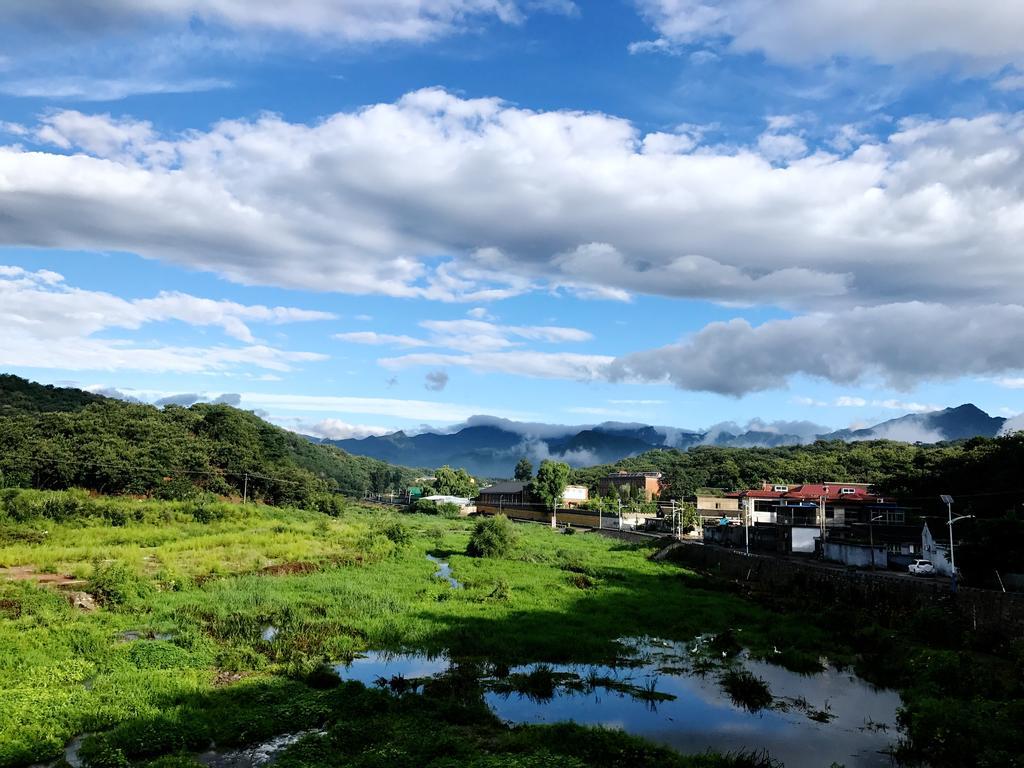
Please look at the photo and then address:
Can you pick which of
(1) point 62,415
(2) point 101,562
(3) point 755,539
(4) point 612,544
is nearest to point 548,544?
(4) point 612,544

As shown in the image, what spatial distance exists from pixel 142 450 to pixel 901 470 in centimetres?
10469

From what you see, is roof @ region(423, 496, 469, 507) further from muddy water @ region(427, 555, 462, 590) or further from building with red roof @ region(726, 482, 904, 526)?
muddy water @ region(427, 555, 462, 590)

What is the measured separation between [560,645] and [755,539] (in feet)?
150

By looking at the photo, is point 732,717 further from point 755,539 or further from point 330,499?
point 330,499

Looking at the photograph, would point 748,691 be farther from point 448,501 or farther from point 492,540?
point 448,501

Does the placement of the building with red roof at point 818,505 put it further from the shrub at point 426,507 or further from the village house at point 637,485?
the shrub at point 426,507

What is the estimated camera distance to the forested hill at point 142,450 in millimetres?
84438

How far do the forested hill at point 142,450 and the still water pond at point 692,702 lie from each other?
2880 inches

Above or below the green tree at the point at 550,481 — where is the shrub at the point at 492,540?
below

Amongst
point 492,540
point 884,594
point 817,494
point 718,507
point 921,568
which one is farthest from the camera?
point 718,507

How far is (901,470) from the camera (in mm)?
97875

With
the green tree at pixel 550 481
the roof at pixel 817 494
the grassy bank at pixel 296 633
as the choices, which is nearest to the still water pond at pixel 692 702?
the grassy bank at pixel 296 633

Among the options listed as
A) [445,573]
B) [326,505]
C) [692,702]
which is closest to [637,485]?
[326,505]

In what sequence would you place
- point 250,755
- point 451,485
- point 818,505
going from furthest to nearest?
1. point 451,485
2. point 818,505
3. point 250,755
